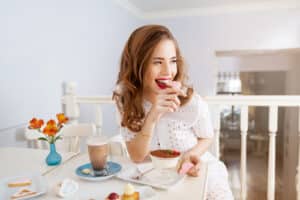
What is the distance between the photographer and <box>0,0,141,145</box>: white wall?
1.51 m

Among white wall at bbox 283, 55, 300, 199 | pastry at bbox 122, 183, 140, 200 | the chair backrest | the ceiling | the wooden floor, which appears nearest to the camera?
pastry at bbox 122, 183, 140, 200

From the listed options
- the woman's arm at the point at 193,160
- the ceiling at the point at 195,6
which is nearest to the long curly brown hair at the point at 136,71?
the woman's arm at the point at 193,160

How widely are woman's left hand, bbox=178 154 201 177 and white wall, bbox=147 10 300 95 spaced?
9.06 feet

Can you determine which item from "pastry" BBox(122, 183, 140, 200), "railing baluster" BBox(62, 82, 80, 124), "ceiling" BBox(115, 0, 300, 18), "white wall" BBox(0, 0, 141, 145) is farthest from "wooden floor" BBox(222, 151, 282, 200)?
"pastry" BBox(122, 183, 140, 200)

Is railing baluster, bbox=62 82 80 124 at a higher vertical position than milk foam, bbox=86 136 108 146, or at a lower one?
higher

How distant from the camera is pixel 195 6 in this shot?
3391mm

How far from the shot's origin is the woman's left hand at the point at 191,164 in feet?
2.84

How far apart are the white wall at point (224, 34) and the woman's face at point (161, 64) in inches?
102

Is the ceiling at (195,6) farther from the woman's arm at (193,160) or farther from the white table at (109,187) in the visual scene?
the white table at (109,187)

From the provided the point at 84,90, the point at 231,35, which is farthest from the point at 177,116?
the point at 231,35

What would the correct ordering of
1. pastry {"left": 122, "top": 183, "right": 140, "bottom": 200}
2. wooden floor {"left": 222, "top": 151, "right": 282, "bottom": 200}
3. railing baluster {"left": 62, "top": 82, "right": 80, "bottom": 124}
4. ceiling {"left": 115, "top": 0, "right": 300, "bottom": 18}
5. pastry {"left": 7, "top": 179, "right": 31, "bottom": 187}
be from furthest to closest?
wooden floor {"left": 222, "top": 151, "right": 282, "bottom": 200} → ceiling {"left": 115, "top": 0, "right": 300, "bottom": 18} → railing baluster {"left": 62, "top": 82, "right": 80, "bottom": 124} → pastry {"left": 7, "top": 179, "right": 31, "bottom": 187} → pastry {"left": 122, "top": 183, "right": 140, "bottom": 200}

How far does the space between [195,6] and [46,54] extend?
7.32ft

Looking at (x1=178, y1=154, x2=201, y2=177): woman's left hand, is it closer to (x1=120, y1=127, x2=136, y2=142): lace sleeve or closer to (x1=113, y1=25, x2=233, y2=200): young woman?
(x1=113, y1=25, x2=233, y2=200): young woman

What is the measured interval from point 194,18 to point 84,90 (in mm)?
1982
